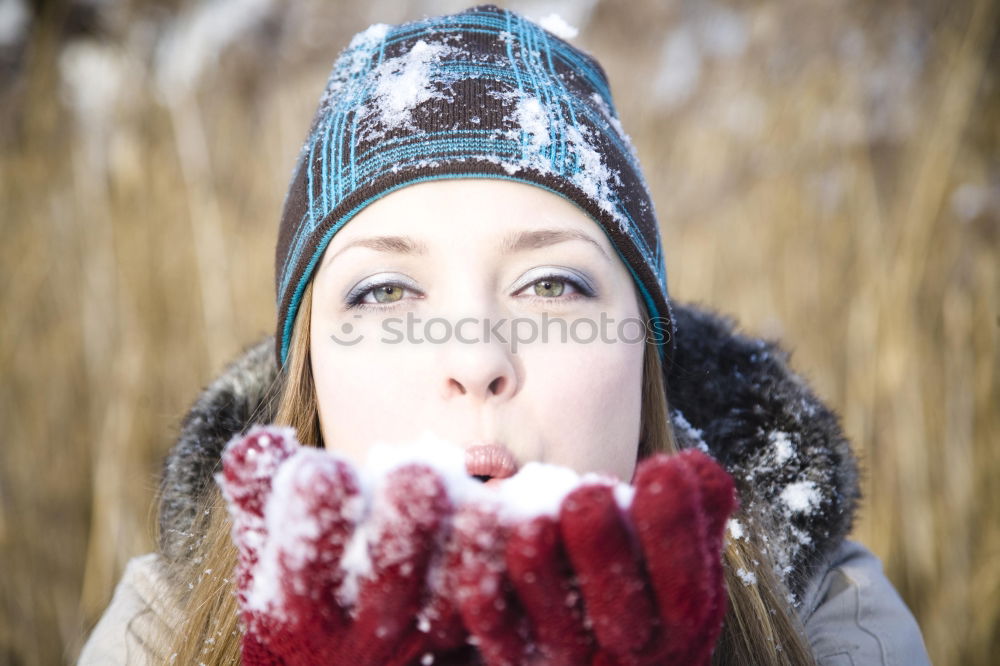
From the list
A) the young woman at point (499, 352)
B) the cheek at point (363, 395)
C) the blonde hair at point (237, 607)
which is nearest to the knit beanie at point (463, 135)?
the young woman at point (499, 352)

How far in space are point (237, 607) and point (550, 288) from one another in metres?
0.90

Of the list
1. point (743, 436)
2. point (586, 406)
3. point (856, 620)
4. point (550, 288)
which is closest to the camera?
point (586, 406)

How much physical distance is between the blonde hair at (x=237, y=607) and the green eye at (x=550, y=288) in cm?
39

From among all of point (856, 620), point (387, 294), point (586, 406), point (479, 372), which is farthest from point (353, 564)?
point (856, 620)

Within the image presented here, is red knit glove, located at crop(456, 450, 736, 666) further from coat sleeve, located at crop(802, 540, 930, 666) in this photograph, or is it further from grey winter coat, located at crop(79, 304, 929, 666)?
coat sleeve, located at crop(802, 540, 930, 666)

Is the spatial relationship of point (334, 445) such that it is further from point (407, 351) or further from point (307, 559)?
point (307, 559)

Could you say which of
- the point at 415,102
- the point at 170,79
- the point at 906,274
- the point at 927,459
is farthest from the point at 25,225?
the point at 927,459

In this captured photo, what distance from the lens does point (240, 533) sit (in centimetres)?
97

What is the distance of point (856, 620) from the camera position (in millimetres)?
1644

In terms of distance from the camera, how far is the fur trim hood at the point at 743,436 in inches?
65.7

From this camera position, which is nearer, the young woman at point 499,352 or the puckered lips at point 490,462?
the puckered lips at point 490,462

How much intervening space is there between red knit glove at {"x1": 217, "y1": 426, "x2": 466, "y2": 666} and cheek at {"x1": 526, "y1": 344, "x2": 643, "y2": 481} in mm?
447

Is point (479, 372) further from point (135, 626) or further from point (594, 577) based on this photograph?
point (135, 626)

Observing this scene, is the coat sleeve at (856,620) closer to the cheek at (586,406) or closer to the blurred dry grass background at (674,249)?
the cheek at (586,406)
